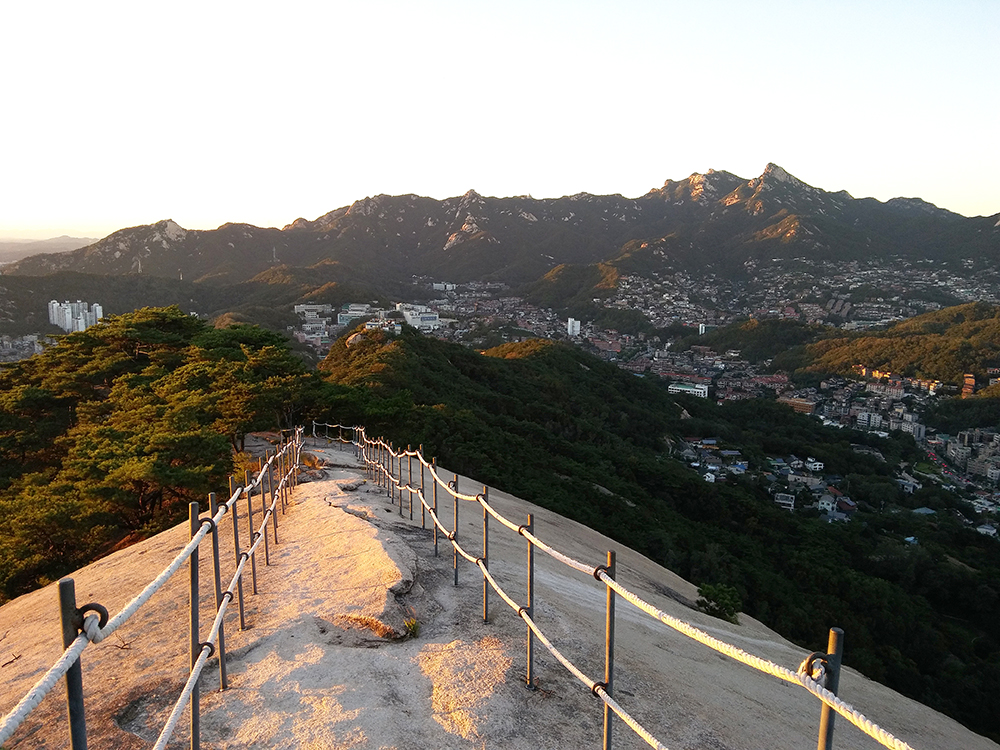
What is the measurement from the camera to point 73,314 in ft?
278

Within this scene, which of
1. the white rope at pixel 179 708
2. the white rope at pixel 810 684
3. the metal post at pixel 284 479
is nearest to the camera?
the white rope at pixel 810 684

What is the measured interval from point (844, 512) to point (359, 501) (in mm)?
37171

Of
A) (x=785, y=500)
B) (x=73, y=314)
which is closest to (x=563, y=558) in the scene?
(x=785, y=500)

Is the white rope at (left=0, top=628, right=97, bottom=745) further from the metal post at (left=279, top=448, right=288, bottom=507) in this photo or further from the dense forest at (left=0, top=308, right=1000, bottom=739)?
the dense forest at (left=0, top=308, right=1000, bottom=739)

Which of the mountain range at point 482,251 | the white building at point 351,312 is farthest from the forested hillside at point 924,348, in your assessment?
the mountain range at point 482,251

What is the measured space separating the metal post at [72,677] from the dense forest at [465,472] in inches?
473

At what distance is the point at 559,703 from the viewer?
3742 millimetres

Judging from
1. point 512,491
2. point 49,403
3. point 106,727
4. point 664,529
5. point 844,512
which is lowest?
point 844,512

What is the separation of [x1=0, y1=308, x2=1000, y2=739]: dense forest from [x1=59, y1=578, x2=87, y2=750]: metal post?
12002 mm

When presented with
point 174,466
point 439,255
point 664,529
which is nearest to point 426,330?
point 664,529

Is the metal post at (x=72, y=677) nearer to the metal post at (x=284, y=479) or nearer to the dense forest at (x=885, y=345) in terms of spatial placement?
the metal post at (x=284, y=479)

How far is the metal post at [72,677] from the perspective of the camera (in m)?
1.70

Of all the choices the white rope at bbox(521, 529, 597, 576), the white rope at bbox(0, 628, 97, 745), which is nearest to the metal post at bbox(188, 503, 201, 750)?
the white rope at bbox(0, 628, 97, 745)

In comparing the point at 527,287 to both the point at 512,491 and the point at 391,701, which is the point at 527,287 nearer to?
→ the point at 512,491
